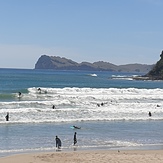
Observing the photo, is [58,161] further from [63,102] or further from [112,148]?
[63,102]

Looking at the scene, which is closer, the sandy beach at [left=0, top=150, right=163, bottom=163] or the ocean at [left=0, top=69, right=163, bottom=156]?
the sandy beach at [left=0, top=150, right=163, bottom=163]

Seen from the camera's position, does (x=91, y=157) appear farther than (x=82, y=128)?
No

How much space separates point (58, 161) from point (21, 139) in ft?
21.1

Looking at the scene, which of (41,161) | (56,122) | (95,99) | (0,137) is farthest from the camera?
(95,99)

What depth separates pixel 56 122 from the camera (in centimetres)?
3450

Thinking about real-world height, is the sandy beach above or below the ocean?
below

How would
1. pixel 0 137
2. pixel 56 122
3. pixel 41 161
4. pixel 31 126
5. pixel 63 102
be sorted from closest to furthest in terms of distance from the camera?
pixel 41 161 → pixel 0 137 → pixel 31 126 → pixel 56 122 → pixel 63 102

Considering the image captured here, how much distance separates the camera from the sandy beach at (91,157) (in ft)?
66.9

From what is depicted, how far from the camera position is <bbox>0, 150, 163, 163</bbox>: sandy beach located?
66.9 feet

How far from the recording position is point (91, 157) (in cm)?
2122

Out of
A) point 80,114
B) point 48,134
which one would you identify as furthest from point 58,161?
point 80,114

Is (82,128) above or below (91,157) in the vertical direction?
above

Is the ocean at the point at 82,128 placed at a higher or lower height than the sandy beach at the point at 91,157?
higher

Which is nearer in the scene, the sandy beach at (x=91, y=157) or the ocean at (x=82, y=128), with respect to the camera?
the sandy beach at (x=91, y=157)
